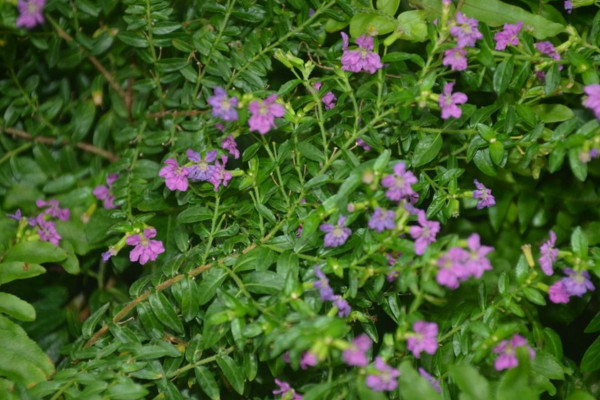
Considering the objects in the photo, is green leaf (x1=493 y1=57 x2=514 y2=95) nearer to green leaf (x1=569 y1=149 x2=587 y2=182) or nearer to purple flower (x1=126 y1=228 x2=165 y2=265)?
green leaf (x1=569 y1=149 x2=587 y2=182)

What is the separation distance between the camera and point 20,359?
59.1 inches

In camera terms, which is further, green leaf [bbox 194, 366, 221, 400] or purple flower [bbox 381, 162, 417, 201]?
green leaf [bbox 194, 366, 221, 400]

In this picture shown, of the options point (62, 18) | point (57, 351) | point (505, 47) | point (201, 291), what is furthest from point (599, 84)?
point (57, 351)

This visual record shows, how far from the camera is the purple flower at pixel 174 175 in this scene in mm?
1529

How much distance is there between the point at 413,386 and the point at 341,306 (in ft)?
0.66

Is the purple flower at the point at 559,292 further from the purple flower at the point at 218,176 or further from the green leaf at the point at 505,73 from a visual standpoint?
the purple flower at the point at 218,176

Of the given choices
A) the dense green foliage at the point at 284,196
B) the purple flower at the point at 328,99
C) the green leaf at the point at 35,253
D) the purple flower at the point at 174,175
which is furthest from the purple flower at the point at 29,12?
the purple flower at the point at 328,99

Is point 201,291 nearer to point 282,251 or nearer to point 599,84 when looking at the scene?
point 282,251

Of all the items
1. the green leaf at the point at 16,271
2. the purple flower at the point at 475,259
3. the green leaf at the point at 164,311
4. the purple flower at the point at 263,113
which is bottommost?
the green leaf at the point at 16,271

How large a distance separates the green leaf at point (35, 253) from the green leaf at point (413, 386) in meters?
0.89

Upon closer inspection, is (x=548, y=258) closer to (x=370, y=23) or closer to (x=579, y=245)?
(x=579, y=245)

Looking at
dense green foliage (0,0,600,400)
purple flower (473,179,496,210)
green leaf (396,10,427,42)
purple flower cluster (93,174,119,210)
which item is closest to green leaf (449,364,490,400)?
dense green foliage (0,0,600,400)

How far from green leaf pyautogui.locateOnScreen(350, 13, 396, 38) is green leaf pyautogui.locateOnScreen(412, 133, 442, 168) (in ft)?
0.89

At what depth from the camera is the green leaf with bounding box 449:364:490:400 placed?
1.19 meters
